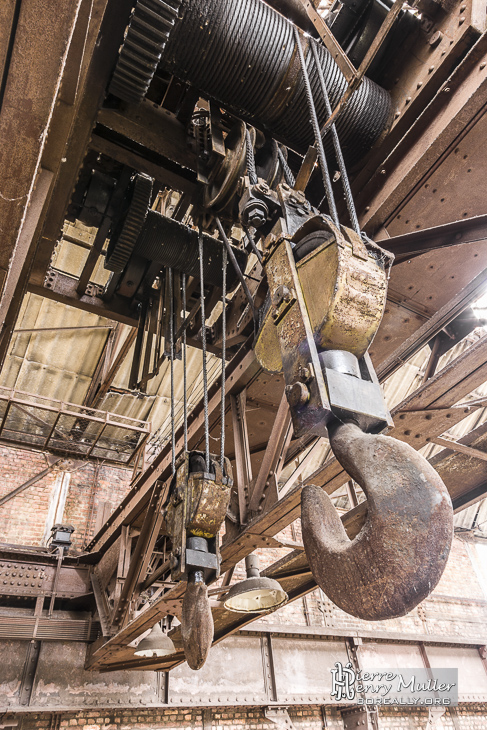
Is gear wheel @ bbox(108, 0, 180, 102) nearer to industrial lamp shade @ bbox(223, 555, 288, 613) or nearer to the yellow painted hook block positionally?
the yellow painted hook block

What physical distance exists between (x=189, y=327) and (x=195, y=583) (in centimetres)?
263

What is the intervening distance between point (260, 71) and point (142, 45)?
736 mm

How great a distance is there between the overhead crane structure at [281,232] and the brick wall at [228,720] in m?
2.65

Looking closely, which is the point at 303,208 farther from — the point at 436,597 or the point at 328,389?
the point at 436,597

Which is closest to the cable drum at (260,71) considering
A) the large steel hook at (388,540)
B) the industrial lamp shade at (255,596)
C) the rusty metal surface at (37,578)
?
the large steel hook at (388,540)

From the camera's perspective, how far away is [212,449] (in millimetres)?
4742

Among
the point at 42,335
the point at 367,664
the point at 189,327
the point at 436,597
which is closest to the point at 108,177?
the point at 189,327

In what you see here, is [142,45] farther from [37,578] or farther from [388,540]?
[37,578]

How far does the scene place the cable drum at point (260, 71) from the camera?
9.11ft

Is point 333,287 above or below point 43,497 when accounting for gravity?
above

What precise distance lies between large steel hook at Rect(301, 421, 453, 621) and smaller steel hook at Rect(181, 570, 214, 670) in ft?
3.81

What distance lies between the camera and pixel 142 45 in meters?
2.55

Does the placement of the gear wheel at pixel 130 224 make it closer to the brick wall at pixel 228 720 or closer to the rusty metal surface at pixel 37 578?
the rusty metal surface at pixel 37 578

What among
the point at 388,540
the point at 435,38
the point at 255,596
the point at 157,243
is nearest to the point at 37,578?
the point at 255,596
